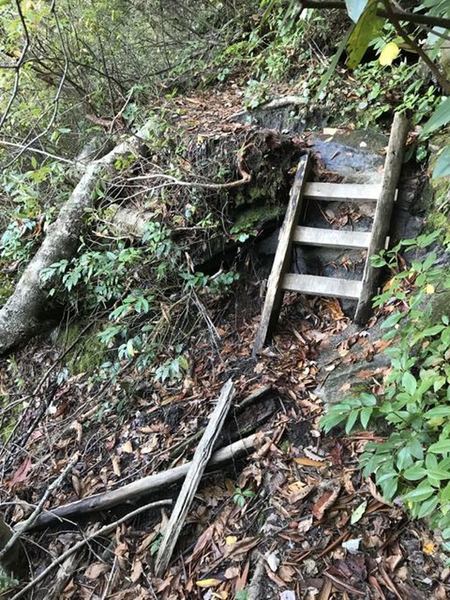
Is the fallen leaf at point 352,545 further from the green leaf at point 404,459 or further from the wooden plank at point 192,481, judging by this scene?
the wooden plank at point 192,481

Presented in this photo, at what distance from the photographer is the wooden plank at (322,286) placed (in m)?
3.26

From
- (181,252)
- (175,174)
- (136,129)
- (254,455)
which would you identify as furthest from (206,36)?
(254,455)

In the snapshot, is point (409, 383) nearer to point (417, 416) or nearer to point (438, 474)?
point (417, 416)

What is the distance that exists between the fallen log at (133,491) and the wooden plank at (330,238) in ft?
4.95

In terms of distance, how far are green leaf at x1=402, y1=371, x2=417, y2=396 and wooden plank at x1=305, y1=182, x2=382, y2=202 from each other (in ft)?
5.36

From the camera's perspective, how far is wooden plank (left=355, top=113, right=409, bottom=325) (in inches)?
125

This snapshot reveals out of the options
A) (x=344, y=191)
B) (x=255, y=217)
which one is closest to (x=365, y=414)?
(x=344, y=191)

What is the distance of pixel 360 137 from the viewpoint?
3941 millimetres

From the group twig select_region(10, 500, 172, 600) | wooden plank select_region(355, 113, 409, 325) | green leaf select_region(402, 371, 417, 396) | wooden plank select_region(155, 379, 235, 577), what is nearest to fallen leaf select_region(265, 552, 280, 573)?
wooden plank select_region(155, 379, 235, 577)

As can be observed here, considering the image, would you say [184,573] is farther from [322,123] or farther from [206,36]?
[206,36]

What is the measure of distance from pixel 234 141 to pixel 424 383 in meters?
2.56

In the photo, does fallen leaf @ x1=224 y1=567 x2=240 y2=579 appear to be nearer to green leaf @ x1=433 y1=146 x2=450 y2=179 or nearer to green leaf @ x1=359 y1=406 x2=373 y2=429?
green leaf @ x1=359 y1=406 x2=373 y2=429

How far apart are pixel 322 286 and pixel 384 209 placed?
692mm

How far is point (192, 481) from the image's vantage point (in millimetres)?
2738
